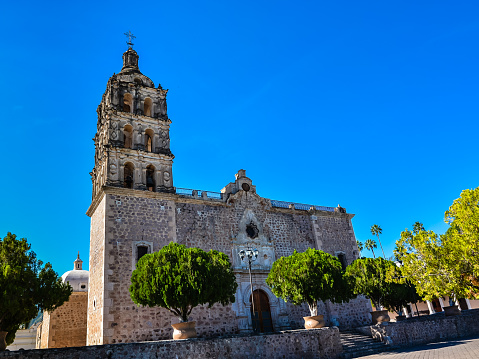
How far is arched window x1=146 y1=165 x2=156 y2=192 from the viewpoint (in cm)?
2080

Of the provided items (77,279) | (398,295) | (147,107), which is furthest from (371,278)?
(77,279)

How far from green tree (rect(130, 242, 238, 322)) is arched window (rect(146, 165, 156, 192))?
20.5ft

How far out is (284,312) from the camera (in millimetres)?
20812

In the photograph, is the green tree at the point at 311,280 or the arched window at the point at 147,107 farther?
the arched window at the point at 147,107

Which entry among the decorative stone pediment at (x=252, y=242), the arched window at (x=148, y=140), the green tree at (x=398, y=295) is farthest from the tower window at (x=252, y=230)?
the green tree at (x=398, y=295)

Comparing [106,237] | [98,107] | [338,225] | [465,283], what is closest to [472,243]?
[465,283]

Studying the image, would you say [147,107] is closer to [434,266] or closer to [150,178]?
[150,178]

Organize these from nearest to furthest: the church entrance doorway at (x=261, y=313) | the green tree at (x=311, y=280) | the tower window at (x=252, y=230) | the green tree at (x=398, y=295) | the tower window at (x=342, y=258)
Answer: the green tree at (x=311, y=280), the green tree at (x=398, y=295), the church entrance doorway at (x=261, y=313), the tower window at (x=252, y=230), the tower window at (x=342, y=258)

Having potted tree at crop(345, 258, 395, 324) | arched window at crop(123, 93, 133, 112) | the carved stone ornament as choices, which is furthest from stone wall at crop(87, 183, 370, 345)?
arched window at crop(123, 93, 133, 112)

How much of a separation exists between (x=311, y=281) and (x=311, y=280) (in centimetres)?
5

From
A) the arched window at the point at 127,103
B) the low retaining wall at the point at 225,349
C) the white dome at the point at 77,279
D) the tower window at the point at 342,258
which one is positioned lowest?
the low retaining wall at the point at 225,349

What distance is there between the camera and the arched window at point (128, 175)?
2035 cm

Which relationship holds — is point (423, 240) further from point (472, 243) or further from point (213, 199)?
point (213, 199)

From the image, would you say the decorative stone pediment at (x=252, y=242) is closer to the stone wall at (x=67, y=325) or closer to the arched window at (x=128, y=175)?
the arched window at (x=128, y=175)
